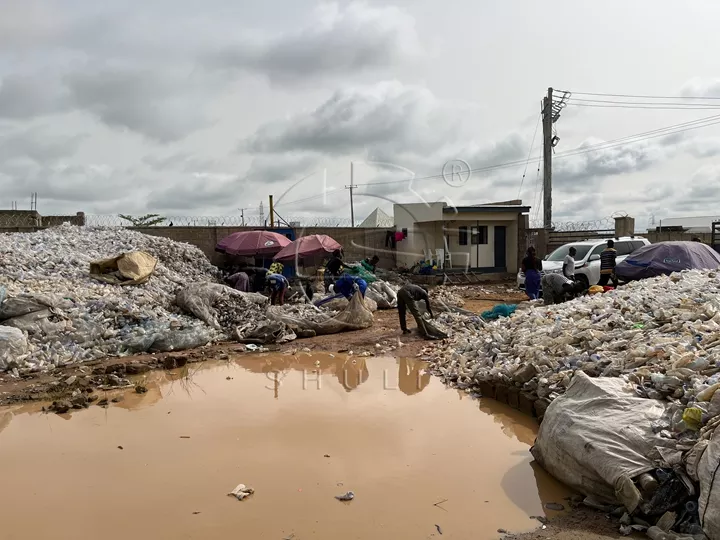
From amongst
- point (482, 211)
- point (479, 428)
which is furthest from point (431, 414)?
point (482, 211)

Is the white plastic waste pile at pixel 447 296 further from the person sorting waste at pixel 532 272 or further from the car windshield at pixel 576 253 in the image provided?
the car windshield at pixel 576 253

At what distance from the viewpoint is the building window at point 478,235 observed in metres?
18.5

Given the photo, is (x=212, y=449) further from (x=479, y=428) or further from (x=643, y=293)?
(x=643, y=293)

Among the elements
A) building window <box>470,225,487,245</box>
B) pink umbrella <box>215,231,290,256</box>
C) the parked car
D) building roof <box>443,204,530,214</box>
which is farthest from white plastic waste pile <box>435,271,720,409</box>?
building window <box>470,225,487,245</box>

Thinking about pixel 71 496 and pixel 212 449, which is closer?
pixel 71 496

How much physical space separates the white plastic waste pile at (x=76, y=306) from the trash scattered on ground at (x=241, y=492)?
4.86 metres

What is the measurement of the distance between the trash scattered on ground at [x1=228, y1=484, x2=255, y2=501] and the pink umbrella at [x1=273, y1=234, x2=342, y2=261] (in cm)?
967

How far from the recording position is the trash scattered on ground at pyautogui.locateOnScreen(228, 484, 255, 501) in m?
3.71

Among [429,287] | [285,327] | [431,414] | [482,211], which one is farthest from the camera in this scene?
[482,211]

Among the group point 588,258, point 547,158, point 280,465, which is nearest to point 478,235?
point 547,158

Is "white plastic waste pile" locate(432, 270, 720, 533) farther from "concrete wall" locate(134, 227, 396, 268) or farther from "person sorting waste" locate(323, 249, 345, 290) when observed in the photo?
"concrete wall" locate(134, 227, 396, 268)

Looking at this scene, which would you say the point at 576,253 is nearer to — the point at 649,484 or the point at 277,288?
the point at 277,288

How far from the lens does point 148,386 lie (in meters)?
6.67

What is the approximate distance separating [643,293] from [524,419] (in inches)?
110
